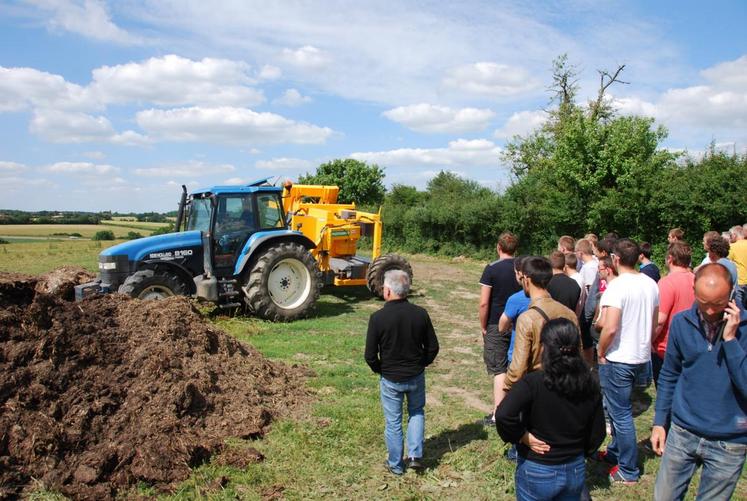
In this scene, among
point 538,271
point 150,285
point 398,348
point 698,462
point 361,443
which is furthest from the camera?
point 150,285

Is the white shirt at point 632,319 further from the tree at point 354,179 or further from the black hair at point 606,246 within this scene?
the tree at point 354,179

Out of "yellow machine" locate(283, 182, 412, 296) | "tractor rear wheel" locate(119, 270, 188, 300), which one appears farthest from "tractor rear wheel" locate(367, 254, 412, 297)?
"tractor rear wheel" locate(119, 270, 188, 300)

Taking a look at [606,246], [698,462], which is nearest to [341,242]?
[606,246]

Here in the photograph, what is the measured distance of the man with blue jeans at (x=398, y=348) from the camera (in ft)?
13.6

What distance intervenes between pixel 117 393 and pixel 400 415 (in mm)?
2500

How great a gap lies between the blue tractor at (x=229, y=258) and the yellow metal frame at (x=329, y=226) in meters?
1.23

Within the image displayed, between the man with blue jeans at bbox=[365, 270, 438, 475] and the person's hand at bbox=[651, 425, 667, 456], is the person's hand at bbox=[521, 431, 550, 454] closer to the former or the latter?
the person's hand at bbox=[651, 425, 667, 456]

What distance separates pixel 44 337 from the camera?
4.96 m

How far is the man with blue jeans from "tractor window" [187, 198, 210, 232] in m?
→ 6.37

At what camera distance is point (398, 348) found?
4.16 meters

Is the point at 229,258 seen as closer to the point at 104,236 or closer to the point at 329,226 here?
the point at 329,226

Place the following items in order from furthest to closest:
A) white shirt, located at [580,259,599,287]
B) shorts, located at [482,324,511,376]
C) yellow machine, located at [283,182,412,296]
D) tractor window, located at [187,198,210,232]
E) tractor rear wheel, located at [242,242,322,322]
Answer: yellow machine, located at [283,182,412,296] → tractor window, located at [187,198,210,232] → tractor rear wheel, located at [242,242,322,322] → white shirt, located at [580,259,599,287] → shorts, located at [482,324,511,376]

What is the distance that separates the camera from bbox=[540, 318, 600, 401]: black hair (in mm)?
2561

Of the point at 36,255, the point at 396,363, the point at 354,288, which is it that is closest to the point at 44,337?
the point at 396,363
